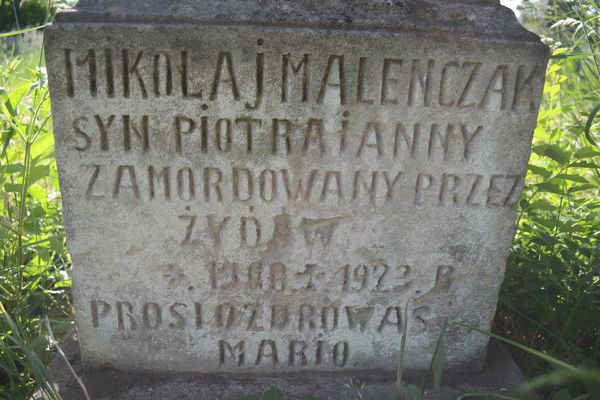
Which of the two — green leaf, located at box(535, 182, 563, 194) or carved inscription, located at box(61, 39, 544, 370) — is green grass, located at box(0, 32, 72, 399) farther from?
green leaf, located at box(535, 182, 563, 194)

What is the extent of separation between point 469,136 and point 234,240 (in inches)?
30.0

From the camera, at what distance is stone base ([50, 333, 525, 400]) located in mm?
1704

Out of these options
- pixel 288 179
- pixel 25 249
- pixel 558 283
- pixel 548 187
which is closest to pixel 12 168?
pixel 25 249

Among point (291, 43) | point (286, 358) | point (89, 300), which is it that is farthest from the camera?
Result: point (286, 358)

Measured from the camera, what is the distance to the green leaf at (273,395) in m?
1.60

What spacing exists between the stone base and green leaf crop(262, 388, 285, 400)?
0.13m

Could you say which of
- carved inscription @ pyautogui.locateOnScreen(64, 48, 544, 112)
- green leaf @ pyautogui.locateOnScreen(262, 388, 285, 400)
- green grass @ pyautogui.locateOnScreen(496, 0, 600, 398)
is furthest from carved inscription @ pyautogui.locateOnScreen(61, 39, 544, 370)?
green grass @ pyautogui.locateOnScreen(496, 0, 600, 398)

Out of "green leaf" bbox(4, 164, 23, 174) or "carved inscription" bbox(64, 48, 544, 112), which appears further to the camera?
"green leaf" bbox(4, 164, 23, 174)

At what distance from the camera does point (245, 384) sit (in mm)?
1771

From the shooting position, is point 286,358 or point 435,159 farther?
point 286,358

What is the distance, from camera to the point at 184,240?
165 centimetres

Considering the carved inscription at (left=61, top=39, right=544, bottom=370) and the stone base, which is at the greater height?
the carved inscription at (left=61, top=39, right=544, bottom=370)

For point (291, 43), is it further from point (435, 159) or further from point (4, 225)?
point (4, 225)

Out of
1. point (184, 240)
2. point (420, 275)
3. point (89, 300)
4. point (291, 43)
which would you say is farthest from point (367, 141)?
point (89, 300)
